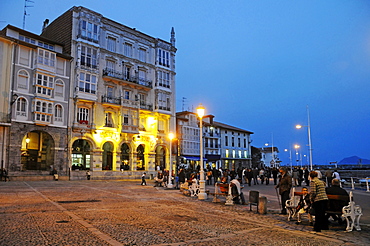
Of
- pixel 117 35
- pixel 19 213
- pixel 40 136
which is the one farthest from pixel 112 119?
pixel 19 213

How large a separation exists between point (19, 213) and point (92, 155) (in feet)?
89.1

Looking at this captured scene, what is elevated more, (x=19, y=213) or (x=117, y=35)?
(x=117, y=35)

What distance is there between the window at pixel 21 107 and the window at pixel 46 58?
454cm

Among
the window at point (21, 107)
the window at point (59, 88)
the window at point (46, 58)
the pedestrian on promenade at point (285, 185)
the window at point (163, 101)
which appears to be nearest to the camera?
the pedestrian on promenade at point (285, 185)

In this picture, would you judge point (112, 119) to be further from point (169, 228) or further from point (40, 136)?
point (169, 228)

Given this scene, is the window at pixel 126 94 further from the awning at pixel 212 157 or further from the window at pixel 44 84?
the awning at pixel 212 157

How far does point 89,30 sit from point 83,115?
34.8ft

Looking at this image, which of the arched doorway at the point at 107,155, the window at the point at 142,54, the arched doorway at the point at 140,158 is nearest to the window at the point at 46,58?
the arched doorway at the point at 107,155

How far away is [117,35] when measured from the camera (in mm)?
40344

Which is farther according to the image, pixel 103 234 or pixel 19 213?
pixel 19 213

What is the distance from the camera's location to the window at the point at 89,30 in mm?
36125

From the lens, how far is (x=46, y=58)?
106 feet

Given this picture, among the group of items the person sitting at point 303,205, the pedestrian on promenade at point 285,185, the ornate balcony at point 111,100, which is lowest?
the person sitting at point 303,205

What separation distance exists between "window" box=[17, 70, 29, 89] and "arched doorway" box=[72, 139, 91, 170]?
8.56 m
